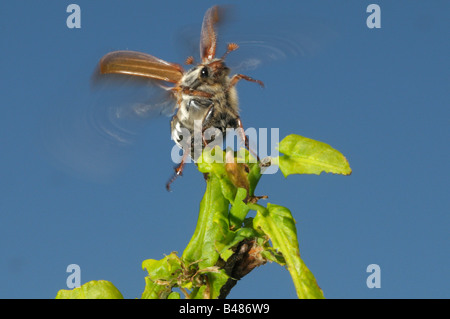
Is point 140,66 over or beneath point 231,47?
beneath

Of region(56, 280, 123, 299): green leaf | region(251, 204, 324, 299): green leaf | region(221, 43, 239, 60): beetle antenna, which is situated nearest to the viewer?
region(251, 204, 324, 299): green leaf

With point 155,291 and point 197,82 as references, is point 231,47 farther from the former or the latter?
point 155,291

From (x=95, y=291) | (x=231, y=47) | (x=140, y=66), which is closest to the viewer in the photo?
(x=95, y=291)

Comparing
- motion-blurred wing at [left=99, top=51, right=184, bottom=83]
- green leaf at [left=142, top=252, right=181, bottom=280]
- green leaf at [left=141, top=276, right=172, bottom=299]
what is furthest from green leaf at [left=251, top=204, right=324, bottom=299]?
motion-blurred wing at [left=99, top=51, right=184, bottom=83]

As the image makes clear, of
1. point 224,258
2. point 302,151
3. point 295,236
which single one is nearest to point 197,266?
point 224,258

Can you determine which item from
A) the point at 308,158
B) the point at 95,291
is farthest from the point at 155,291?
the point at 308,158

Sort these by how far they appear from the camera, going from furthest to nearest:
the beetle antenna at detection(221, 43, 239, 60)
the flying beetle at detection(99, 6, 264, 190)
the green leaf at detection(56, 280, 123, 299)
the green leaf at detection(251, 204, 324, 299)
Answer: the beetle antenna at detection(221, 43, 239, 60) < the flying beetle at detection(99, 6, 264, 190) < the green leaf at detection(56, 280, 123, 299) < the green leaf at detection(251, 204, 324, 299)

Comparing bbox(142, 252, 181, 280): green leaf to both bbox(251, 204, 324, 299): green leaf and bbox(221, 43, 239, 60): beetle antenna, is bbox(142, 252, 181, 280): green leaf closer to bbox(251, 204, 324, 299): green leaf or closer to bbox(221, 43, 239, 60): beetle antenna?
bbox(251, 204, 324, 299): green leaf

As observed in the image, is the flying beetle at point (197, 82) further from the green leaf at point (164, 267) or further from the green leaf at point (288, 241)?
the green leaf at point (288, 241)
